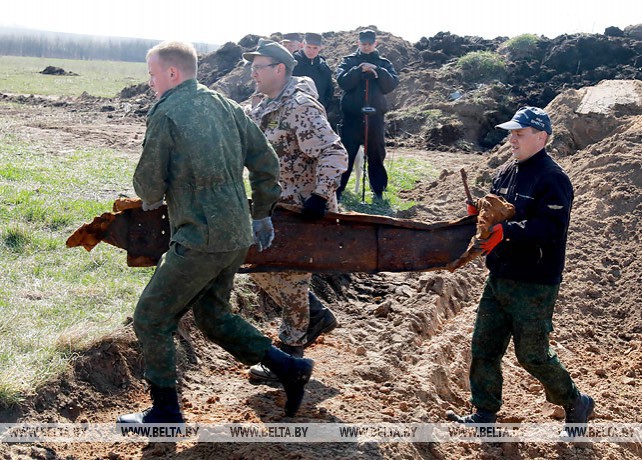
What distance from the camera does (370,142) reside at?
10.8 m

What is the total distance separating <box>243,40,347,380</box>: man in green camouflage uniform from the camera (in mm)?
5008

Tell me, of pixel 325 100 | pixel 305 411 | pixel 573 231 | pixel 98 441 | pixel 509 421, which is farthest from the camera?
pixel 325 100

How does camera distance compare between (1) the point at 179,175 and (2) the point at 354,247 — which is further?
(2) the point at 354,247

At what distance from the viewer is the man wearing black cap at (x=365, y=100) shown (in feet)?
34.7

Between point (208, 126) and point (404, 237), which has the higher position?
point (208, 126)

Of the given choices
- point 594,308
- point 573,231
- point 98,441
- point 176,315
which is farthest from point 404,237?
point 573,231

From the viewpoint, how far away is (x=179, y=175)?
3850 mm

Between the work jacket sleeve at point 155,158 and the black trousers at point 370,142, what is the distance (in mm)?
6690

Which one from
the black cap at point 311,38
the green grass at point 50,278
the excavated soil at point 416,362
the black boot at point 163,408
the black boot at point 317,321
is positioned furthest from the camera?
Answer: the black cap at point 311,38

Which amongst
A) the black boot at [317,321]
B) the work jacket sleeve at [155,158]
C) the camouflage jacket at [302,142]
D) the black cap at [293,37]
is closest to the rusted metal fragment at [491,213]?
the camouflage jacket at [302,142]

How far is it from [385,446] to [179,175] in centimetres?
190

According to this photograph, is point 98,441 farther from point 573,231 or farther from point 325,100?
point 325,100

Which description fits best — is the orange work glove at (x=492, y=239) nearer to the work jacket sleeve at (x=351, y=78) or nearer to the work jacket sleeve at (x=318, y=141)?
the work jacket sleeve at (x=318, y=141)

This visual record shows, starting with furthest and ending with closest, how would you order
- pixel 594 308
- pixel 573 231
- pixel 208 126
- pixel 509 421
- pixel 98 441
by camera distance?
pixel 573 231 → pixel 594 308 → pixel 509 421 → pixel 98 441 → pixel 208 126
